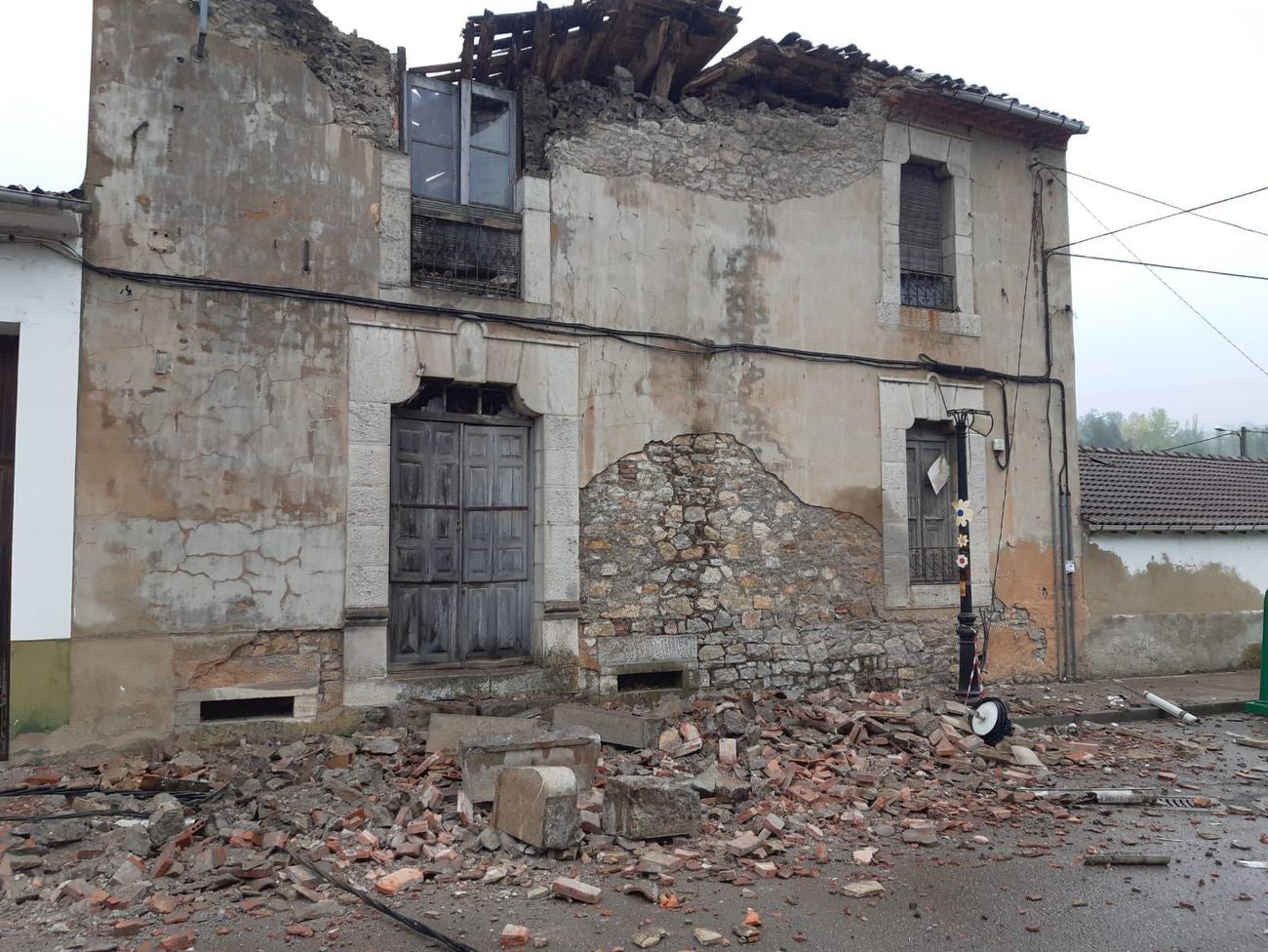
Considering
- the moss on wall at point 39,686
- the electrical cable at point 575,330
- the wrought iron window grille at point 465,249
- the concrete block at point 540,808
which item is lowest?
the concrete block at point 540,808

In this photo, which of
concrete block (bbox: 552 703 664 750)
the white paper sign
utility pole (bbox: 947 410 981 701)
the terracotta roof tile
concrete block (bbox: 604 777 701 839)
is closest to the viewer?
concrete block (bbox: 604 777 701 839)

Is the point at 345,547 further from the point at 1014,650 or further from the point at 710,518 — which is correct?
the point at 1014,650

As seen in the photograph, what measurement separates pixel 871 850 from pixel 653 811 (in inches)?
48.8

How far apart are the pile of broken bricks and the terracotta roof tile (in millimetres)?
4873

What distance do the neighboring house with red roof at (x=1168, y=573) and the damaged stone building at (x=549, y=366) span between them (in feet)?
1.96

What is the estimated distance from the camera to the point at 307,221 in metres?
7.12

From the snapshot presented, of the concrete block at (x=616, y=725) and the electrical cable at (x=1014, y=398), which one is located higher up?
the electrical cable at (x=1014, y=398)

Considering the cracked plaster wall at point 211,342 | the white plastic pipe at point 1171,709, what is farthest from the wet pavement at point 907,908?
the white plastic pipe at point 1171,709

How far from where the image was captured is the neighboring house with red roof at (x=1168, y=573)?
10617 mm

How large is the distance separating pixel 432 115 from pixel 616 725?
5.36m

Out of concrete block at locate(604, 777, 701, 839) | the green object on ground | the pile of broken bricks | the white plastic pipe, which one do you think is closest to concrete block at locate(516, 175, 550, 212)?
the pile of broken bricks

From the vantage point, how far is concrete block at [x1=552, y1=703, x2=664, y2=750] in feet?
22.7

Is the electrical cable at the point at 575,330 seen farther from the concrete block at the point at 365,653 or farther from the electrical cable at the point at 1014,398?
the concrete block at the point at 365,653

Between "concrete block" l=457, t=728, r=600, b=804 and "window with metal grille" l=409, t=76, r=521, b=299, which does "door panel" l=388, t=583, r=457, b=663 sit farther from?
"window with metal grille" l=409, t=76, r=521, b=299
